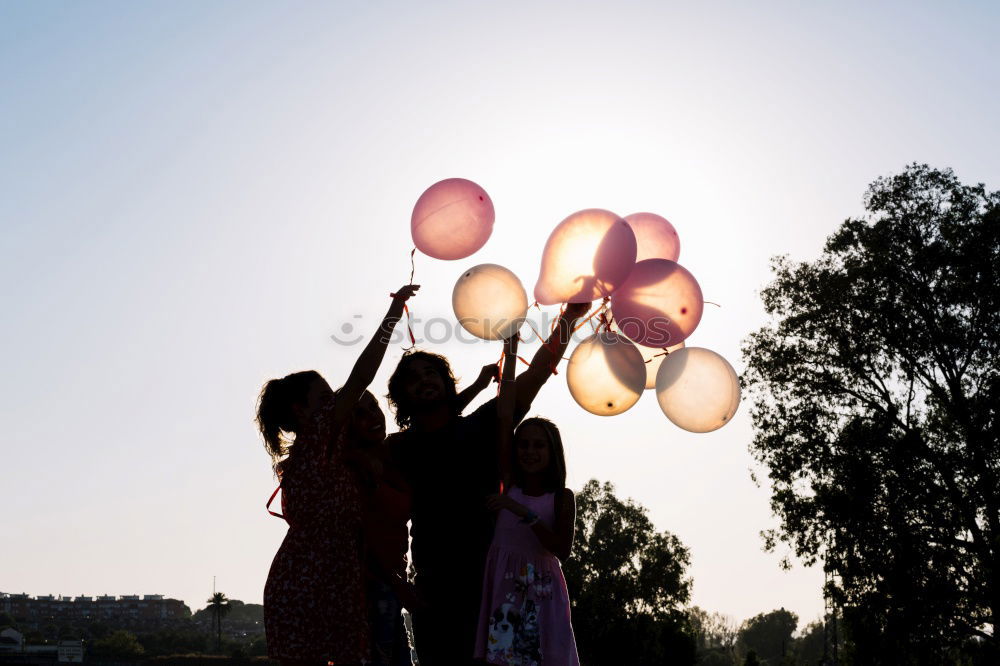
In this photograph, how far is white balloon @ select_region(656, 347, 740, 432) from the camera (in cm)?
426

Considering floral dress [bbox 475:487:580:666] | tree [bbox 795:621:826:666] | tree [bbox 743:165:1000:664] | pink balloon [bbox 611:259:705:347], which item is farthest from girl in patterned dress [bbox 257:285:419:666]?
tree [bbox 795:621:826:666]

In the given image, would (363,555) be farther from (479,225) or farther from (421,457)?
(479,225)

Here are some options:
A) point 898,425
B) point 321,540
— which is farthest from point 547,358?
point 898,425

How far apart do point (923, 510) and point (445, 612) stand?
12.4 metres

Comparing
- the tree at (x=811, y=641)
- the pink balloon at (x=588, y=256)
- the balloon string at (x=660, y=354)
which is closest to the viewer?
the pink balloon at (x=588, y=256)

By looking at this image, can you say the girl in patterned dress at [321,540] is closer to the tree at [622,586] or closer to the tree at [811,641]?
the tree at [622,586]

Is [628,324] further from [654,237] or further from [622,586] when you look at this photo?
[622,586]

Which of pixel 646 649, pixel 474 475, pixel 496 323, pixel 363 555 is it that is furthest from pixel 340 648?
pixel 646 649

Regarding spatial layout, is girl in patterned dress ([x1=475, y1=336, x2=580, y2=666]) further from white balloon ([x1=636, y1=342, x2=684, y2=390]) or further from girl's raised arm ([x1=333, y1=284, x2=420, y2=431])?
white balloon ([x1=636, y1=342, x2=684, y2=390])

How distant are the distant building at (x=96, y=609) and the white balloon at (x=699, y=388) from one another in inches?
5919

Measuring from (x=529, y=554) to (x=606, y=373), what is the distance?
3.14ft

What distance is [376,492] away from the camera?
Result: 350cm

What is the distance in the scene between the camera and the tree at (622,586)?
36.4 meters

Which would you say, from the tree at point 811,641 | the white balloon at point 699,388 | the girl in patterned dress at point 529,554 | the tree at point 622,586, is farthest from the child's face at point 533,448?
the tree at point 811,641
